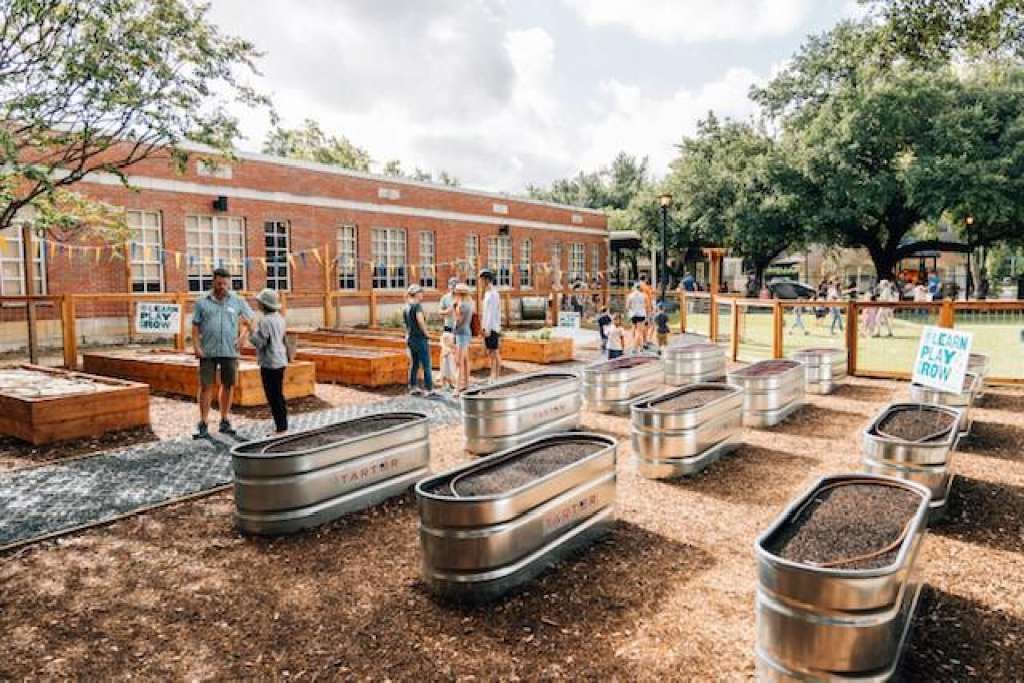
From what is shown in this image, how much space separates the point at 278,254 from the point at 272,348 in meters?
15.8

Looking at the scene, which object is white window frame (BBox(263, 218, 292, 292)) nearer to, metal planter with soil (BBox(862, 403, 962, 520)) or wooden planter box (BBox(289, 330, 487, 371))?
wooden planter box (BBox(289, 330, 487, 371))

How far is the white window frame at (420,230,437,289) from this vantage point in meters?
27.9

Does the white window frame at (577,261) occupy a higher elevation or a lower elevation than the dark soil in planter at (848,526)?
higher

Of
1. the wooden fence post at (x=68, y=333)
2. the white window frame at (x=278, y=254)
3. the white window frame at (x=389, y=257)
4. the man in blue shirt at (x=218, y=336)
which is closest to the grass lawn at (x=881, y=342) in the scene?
the man in blue shirt at (x=218, y=336)

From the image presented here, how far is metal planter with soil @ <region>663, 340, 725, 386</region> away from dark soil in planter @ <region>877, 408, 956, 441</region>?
5.06 m

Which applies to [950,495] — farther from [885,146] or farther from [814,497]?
[885,146]

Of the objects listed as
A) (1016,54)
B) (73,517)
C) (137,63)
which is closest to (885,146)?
(1016,54)

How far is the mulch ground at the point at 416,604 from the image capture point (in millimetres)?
3664

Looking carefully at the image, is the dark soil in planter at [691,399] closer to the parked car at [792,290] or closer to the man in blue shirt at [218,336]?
the man in blue shirt at [218,336]

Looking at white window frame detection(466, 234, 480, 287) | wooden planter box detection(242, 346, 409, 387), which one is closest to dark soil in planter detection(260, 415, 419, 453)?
wooden planter box detection(242, 346, 409, 387)

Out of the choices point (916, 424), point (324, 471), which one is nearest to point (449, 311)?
point (324, 471)

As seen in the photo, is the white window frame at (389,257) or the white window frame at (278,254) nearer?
the white window frame at (278,254)

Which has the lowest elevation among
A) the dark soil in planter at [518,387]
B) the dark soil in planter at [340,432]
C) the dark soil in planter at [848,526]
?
the dark soil in planter at [848,526]

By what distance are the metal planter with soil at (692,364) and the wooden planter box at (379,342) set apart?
12.5 feet
